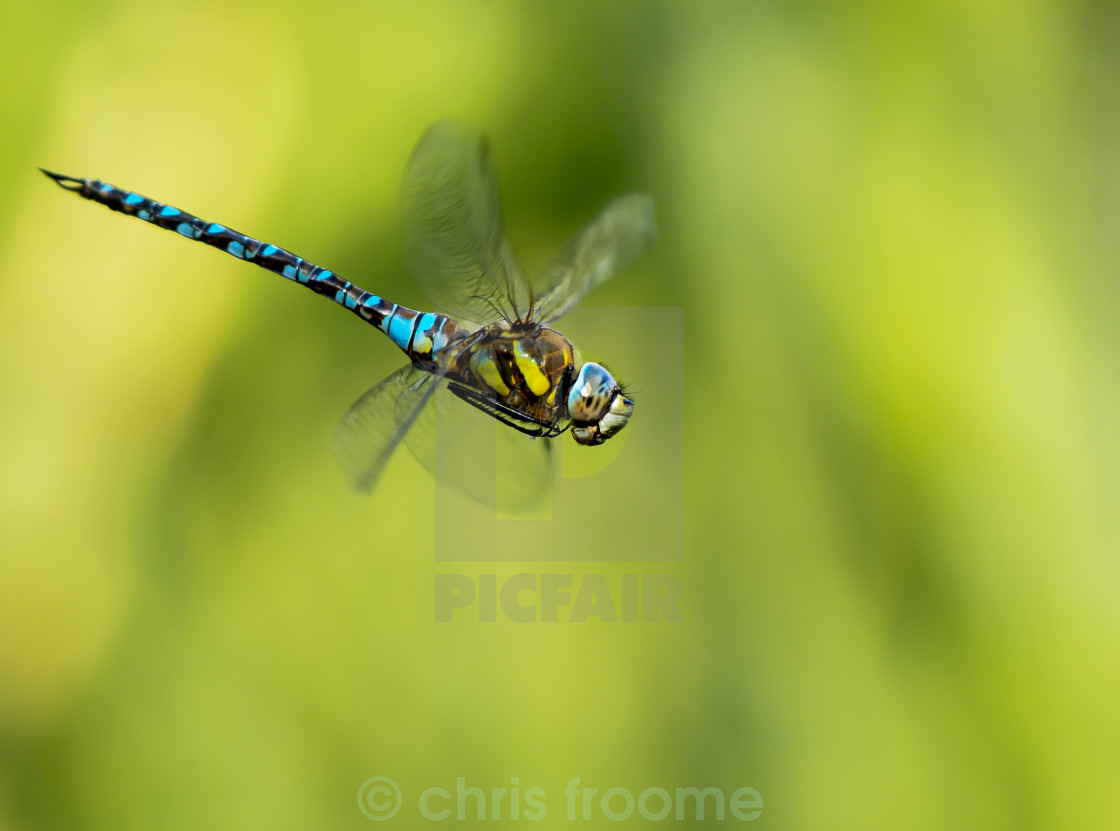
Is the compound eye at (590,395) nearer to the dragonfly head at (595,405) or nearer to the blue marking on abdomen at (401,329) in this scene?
the dragonfly head at (595,405)

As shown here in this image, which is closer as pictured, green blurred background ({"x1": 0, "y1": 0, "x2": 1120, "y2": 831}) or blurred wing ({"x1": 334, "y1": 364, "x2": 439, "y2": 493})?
blurred wing ({"x1": 334, "y1": 364, "x2": 439, "y2": 493})

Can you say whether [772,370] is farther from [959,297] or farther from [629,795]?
[629,795]

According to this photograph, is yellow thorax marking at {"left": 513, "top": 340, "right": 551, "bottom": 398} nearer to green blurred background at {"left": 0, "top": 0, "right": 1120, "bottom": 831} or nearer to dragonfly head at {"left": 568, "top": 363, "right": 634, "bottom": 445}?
dragonfly head at {"left": 568, "top": 363, "right": 634, "bottom": 445}

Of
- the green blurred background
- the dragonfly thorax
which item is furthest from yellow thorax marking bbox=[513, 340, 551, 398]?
the green blurred background

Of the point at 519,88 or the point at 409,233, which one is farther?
the point at 519,88

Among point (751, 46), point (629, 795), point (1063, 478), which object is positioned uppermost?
point (751, 46)

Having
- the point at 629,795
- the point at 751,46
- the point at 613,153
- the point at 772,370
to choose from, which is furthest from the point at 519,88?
the point at 629,795

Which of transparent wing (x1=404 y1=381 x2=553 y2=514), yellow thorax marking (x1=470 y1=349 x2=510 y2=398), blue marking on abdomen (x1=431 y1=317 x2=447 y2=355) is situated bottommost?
transparent wing (x1=404 y1=381 x2=553 y2=514)
